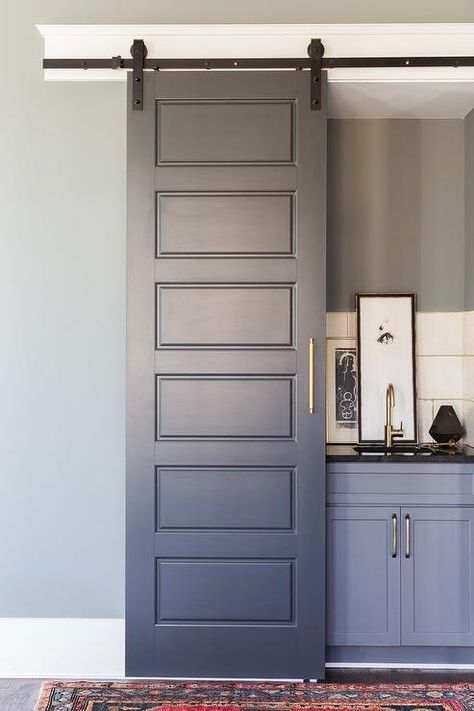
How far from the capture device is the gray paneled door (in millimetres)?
3098

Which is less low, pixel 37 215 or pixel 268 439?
pixel 37 215

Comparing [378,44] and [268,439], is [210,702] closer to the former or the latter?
[268,439]

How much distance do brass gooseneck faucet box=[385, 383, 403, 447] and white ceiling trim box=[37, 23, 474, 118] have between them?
147 cm

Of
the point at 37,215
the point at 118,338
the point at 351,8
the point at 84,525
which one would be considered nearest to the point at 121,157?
the point at 37,215

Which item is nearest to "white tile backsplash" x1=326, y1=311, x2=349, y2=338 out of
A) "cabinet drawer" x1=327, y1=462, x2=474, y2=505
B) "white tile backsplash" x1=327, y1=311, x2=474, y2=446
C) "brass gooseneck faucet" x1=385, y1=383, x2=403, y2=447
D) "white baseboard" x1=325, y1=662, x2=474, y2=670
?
"white tile backsplash" x1=327, y1=311, x2=474, y2=446

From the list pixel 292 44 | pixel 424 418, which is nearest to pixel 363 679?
pixel 424 418

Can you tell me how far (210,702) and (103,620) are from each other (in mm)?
641

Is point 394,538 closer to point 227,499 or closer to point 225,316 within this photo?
point 227,499

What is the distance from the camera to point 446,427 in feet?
11.4

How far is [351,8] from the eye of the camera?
3.20 metres

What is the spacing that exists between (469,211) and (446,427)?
111cm

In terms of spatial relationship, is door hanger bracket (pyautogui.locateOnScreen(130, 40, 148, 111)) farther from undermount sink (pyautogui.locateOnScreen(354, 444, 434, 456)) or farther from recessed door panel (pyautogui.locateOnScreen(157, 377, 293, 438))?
undermount sink (pyautogui.locateOnScreen(354, 444, 434, 456))

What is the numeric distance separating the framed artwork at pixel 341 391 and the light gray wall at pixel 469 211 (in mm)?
635

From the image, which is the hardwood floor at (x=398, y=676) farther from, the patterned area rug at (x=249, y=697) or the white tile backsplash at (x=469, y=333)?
the white tile backsplash at (x=469, y=333)
